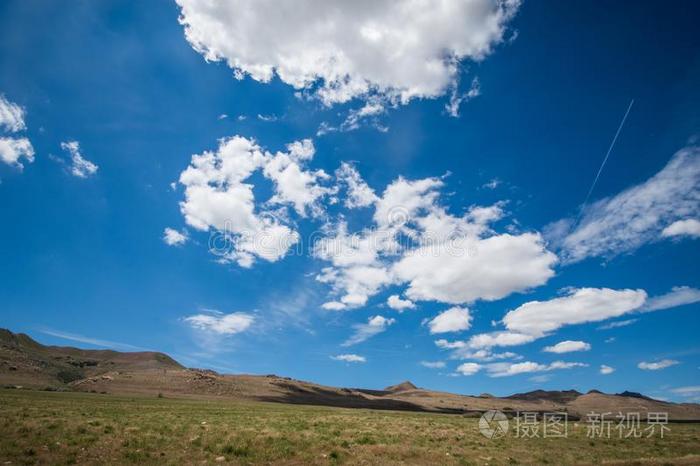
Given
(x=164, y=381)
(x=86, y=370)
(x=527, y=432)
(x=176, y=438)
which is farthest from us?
(x=86, y=370)

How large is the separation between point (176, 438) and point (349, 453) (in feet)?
35.1

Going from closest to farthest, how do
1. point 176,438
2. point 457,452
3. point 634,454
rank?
point 176,438
point 457,452
point 634,454

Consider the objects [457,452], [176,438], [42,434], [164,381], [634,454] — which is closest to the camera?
[42,434]

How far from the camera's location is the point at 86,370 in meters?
171

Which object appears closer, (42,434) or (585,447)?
(42,434)

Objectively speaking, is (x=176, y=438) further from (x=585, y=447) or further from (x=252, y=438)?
(x=585, y=447)

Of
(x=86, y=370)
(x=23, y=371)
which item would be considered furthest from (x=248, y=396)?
(x=86, y=370)

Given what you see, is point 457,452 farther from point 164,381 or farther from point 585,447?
point 164,381

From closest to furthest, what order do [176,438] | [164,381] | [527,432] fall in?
[176,438], [527,432], [164,381]

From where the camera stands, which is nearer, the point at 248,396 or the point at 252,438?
the point at 252,438

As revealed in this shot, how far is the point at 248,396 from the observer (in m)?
119

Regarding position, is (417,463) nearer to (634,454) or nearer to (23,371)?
(634,454)

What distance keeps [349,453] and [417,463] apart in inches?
156

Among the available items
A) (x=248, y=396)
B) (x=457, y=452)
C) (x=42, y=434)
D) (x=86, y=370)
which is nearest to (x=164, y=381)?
(x=248, y=396)
